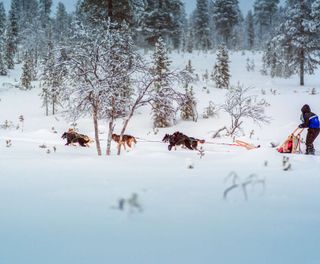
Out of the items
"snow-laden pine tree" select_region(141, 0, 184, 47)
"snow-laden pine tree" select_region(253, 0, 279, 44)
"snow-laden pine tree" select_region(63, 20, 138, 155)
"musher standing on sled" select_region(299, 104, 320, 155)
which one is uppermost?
"snow-laden pine tree" select_region(253, 0, 279, 44)

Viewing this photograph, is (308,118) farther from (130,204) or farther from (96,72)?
(130,204)

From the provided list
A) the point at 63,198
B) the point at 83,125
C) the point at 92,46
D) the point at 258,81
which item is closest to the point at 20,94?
the point at 83,125

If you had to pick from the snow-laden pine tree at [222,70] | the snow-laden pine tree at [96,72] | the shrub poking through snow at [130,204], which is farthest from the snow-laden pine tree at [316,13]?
the shrub poking through snow at [130,204]

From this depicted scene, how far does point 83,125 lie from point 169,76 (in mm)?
14885

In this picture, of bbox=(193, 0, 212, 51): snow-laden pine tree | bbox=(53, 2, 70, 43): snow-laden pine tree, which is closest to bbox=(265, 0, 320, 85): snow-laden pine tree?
bbox=(193, 0, 212, 51): snow-laden pine tree

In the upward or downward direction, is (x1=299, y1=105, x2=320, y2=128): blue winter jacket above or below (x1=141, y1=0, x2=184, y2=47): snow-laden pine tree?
below

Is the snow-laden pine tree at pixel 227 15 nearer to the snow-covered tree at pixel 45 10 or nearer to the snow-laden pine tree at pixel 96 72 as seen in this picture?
the snow-covered tree at pixel 45 10

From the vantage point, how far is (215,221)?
304cm

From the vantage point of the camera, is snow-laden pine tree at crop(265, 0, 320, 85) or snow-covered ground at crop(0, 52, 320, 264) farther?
snow-laden pine tree at crop(265, 0, 320, 85)

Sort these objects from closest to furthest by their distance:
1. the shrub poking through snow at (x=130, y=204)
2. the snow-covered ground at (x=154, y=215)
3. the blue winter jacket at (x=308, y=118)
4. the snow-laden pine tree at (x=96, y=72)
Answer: the snow-covered ground at (x=154, y=215)
the shrub poking through snow at (x=130, y=204)
the snow-laden pine tree at (x=96, y=72)
the blue winter jacket at (x=308, y=118)

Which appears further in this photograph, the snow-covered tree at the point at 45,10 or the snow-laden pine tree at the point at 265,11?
the snow-covered tree at the point at 45,10

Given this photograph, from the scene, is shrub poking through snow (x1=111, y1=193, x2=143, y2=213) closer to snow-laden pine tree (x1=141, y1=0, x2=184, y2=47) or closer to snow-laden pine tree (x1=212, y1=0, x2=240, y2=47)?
snow-laden pine tree (x1=141, y1=0, x2=184, y2=47)

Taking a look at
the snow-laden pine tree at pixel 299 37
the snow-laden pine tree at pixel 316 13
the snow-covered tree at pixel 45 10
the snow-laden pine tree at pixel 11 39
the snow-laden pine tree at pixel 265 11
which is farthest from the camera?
the snow-covered tree at pixel 45 10

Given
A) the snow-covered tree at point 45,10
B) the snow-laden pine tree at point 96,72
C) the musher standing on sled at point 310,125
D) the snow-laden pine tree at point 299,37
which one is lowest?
the musher standing on sled at point 310,125
